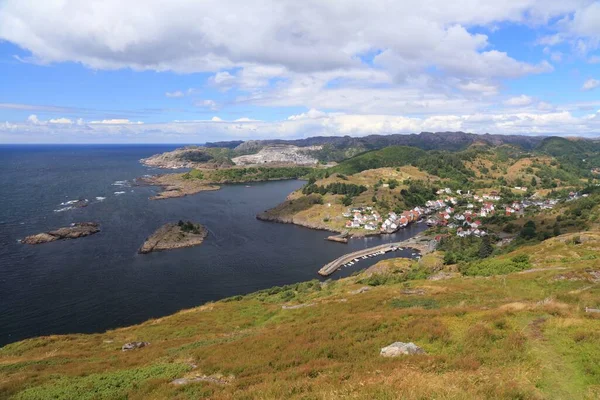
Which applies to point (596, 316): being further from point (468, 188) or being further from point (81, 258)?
point (468, 188)

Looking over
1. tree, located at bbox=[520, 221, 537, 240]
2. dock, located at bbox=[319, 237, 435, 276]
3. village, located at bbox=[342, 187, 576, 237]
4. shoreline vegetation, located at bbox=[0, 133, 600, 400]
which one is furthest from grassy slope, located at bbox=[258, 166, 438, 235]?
shoreline vegetation, located at bbox=[0, 133, 600, 400]

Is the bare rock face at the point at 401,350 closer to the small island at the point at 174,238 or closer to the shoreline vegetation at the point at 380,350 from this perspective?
the shoreline vegetation at the point at 380,350

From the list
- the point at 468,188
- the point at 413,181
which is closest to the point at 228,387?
the point at 413,181

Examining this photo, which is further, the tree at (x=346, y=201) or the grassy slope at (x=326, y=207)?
the tree at (x=346, y=201)

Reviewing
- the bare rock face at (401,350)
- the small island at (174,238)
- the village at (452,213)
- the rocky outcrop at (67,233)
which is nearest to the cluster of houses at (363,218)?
the village at (452,213)

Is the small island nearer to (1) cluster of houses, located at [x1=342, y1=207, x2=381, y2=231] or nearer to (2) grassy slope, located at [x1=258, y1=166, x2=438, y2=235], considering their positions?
(2) grassy slope, located at [x1=258, y1=166, x2=438, y2=235]

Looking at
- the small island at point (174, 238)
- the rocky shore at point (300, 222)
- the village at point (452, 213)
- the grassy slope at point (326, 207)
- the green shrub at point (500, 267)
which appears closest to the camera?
the green shrub at point (500, 267)

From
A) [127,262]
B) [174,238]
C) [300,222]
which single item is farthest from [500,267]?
[300,222]
